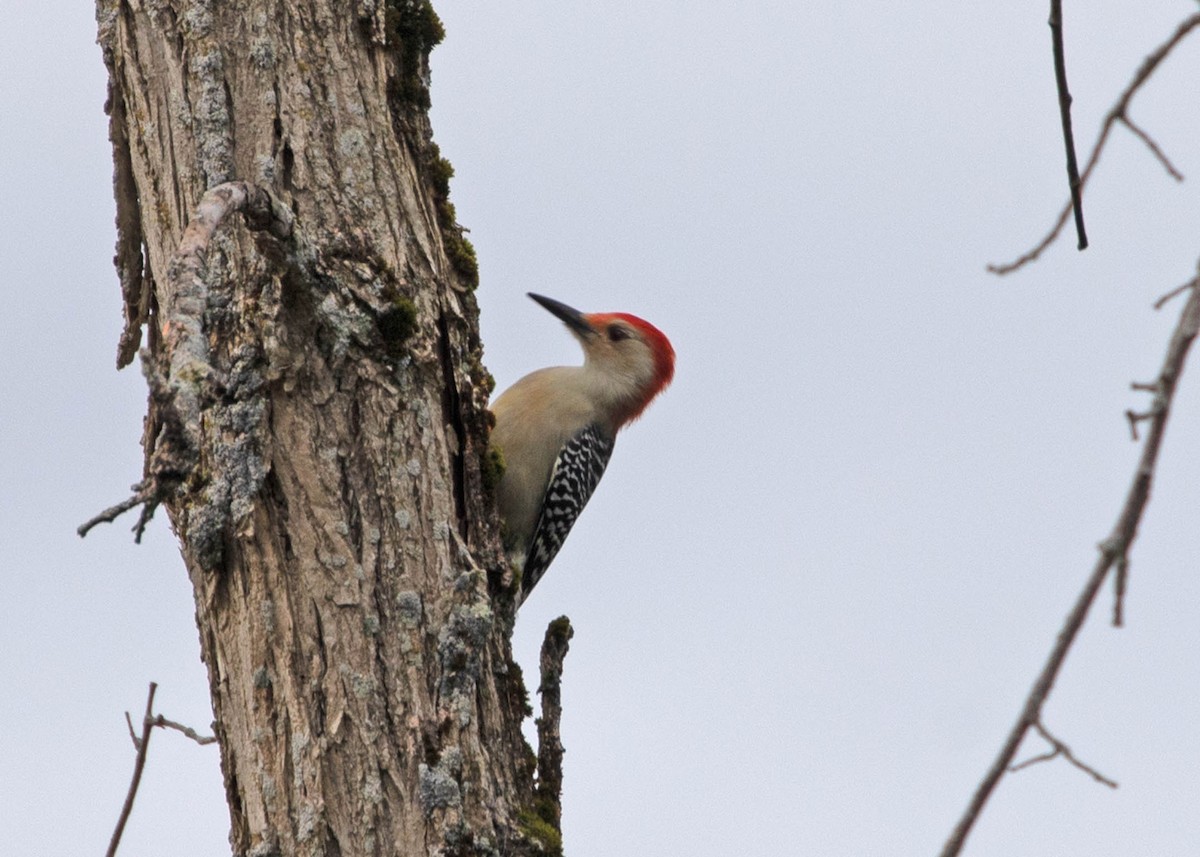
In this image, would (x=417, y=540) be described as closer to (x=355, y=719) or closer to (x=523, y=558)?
(x=355, y=719)

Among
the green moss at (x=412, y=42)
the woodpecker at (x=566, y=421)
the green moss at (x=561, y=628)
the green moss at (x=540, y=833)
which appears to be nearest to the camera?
the green moss at (x=540, y=833)

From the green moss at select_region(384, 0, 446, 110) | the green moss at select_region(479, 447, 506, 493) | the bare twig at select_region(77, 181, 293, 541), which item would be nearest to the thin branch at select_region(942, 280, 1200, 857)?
the bare twig at select_region(77, 181, 293, 541)

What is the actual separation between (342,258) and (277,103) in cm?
49

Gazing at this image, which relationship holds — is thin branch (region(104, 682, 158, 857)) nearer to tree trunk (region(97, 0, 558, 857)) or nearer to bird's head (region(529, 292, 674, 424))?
tree trunk (region(97, 0, 558, 857))

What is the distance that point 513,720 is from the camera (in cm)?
Answer: 402

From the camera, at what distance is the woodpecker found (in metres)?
6.46

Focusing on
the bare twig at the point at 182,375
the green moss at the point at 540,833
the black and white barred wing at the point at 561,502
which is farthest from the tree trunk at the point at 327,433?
the black and white barred wing at the point at 561,502

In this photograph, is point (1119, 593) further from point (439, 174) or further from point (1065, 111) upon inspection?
point (439, 174)

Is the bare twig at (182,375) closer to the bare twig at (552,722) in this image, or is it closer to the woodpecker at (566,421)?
the bare twig at (552,722)

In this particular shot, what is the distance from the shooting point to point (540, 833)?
386 centimetres

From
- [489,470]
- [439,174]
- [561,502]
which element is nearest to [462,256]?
[439,174]

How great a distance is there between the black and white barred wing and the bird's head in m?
0.63

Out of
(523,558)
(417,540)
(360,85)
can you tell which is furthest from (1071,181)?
(523,558)

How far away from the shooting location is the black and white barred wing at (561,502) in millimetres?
6469
